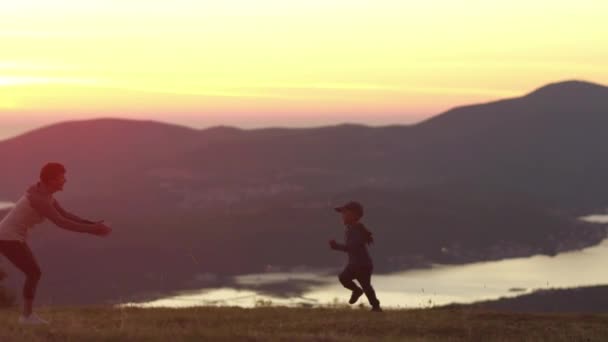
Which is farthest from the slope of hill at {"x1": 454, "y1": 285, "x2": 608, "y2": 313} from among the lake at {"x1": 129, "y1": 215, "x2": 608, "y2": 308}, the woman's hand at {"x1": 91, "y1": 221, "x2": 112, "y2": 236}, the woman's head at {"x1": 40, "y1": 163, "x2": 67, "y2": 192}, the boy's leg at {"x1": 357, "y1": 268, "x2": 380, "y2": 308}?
the woman's hand at {"x1": 91, "y1": 221, "x2": 112, "y2": 236}

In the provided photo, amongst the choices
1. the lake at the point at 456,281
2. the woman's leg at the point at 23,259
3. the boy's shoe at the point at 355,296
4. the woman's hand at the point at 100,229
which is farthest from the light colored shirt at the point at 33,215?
the lake at the point at 456,281

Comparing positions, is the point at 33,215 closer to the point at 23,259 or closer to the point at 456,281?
the point at 23,259

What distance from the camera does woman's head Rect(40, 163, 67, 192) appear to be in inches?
534

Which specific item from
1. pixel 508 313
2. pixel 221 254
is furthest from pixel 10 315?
pixel 221 254

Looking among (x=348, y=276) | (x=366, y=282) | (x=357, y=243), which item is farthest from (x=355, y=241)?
(x=366, y=282)

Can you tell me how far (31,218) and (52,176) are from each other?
77 centimetres

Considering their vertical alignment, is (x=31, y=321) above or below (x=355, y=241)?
below

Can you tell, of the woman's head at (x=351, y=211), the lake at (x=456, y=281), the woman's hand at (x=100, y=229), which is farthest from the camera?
the lake at (x=456, y=281)

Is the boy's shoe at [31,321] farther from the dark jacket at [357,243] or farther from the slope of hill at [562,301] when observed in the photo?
the slope of hill at [562,301]

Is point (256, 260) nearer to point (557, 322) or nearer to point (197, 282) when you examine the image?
point (197, 282)

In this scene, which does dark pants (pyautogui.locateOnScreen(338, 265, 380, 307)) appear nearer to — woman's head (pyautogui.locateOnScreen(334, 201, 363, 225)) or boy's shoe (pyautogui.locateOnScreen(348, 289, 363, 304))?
boy's shoe (pyautogui.locateOnScreen(348, 289, 363, 304))

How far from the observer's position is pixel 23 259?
13.8 metres

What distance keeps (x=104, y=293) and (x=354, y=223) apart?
132950mm

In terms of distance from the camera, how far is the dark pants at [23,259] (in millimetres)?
13711
